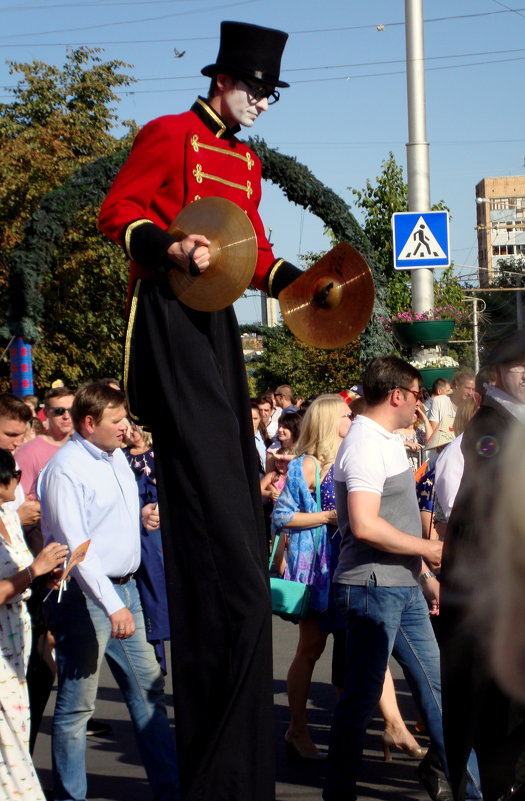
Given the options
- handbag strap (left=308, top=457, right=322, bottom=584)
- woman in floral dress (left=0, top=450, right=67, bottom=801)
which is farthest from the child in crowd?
woman in floral dress (left=0, top=450, right=67, bottom=801)

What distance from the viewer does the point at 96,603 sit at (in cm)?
467

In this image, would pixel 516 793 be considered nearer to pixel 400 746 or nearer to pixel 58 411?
pixel 400 746

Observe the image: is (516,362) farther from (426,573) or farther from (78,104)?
(78,104)

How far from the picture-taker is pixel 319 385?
2133 cm

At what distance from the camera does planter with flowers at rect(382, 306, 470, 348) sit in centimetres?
905

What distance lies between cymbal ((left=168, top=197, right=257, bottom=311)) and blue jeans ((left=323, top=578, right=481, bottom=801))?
85.3 inches

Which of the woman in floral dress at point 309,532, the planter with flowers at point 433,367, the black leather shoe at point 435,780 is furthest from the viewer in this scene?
the planter with flowers at point 433,367

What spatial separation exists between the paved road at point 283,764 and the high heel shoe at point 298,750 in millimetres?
40

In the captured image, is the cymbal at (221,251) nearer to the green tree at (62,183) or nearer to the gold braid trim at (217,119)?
the gold braid trim at (217,119)

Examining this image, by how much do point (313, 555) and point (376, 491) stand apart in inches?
56.1

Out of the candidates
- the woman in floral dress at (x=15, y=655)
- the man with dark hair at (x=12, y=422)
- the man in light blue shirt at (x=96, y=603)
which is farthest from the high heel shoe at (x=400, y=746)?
the man with dark hair at (x=12, y=422)

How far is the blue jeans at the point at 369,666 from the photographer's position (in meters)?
4.62

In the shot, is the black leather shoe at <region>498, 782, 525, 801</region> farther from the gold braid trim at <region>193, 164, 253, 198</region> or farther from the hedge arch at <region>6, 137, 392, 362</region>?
the hedge arch at <region>6, 137, 392, 362</region>

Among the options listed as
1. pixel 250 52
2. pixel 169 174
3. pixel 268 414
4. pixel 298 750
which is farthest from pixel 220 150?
pixel 268 414
